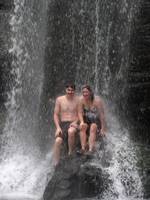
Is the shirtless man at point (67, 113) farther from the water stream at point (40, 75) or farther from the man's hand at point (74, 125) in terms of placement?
the water stream at point (40, 75)

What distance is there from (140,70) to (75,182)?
18.0ft

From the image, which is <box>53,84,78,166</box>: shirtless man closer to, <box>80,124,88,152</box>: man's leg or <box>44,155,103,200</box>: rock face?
<box>80,124,88,152</box>: man's leg

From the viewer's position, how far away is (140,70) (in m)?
14.3

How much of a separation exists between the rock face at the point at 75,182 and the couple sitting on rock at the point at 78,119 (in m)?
0.38

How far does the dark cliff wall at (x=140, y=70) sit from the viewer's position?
46.5ft

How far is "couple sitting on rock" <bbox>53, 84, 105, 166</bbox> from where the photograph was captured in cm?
1012

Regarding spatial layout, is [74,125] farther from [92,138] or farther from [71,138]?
[92,138]

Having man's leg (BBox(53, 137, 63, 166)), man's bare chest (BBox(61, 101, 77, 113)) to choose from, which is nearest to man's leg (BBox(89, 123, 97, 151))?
man's leg (BBox(53, 137, 63, 166))

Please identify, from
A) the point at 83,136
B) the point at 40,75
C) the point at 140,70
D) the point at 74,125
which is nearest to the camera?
the point at 83,136

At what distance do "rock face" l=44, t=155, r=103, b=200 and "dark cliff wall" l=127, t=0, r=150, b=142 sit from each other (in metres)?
4.59

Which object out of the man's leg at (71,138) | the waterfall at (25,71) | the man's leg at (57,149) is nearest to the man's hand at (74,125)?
the man's leg at (71,138)

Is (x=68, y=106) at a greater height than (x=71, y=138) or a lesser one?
greater

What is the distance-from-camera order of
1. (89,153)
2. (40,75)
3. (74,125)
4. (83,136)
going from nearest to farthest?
(89,153)
(83,136)
(74,125)
(40,75)

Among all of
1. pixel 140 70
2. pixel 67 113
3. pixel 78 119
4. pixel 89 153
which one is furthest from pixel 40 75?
pixel 89 153
